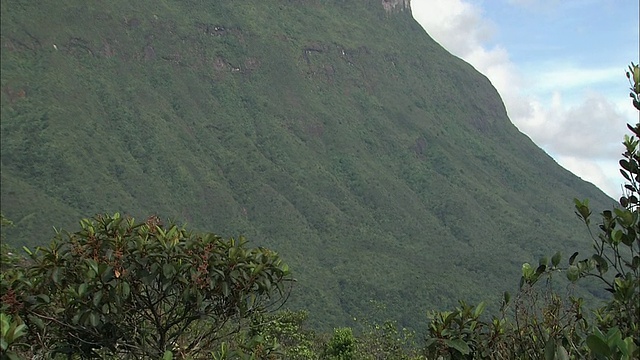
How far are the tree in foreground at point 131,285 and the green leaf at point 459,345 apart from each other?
1663 millimetres

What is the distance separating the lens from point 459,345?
4.20 meters

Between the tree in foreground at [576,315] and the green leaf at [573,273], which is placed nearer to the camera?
the tree in foreground at [576,315]

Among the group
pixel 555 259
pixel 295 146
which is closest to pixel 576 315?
pixel 555 259

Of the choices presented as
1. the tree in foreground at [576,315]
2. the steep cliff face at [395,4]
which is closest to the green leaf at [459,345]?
the tree in foreground at [576,315]

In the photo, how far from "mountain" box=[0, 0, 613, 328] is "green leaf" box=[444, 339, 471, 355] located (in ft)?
208

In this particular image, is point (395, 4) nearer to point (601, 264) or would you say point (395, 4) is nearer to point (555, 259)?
point (555, 259)

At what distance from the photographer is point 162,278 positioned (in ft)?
16.0

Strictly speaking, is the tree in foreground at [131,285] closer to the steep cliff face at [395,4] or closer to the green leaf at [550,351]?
the green leaf at [550,351]

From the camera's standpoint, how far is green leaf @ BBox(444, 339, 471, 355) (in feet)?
13.7

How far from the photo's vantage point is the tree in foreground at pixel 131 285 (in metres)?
4.78

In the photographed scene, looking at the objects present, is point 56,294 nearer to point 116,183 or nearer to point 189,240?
point 189,240

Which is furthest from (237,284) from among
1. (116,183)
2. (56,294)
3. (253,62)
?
(253,62)

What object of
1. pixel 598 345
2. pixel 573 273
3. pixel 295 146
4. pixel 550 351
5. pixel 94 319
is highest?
pixel 295 146

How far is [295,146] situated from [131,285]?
424 ft
